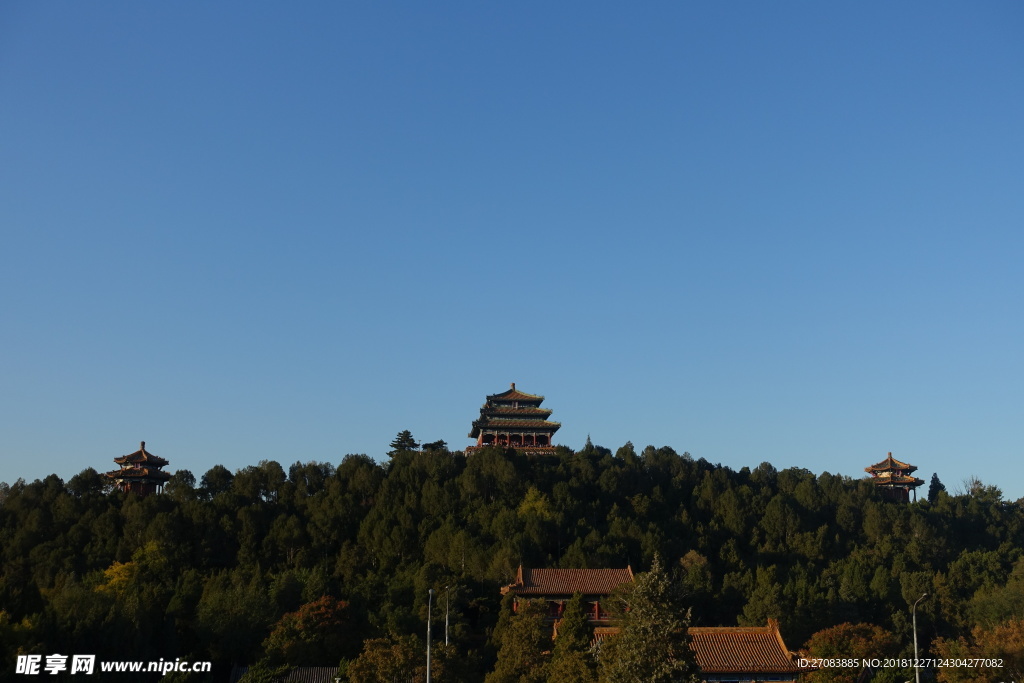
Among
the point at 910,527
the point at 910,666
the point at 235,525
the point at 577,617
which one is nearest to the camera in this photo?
the point at 910,666

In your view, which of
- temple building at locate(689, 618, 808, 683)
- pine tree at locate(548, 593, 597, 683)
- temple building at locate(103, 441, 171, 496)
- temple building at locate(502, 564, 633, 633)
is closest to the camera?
pine tree at locate(548, 593, 597, 683)

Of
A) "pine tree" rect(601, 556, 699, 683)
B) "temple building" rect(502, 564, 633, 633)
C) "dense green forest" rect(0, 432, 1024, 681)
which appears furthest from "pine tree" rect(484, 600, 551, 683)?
"temple building" rect(502, 564, 633, 633)

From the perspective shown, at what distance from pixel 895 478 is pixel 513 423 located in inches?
1263

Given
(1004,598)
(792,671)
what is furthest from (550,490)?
(792,671)

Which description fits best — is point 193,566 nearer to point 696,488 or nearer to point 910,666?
point 696,488

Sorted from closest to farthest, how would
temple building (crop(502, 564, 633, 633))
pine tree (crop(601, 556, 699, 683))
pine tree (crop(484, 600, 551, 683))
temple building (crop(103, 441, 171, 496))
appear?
pine tree (crop(601, 556, 699, 683))
pine tree (crop(484, 600, 551, 683))
temple building (crop(502, 564, 633, 633))
temple building (crop(103, 441, 171, 496))

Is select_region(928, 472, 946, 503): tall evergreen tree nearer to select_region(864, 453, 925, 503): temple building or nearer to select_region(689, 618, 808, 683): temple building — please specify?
select_region(864, 453, 925, 503): temple building

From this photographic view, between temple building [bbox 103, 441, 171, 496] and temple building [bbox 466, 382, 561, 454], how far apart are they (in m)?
24.9

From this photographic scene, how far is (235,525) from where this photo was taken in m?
62.9

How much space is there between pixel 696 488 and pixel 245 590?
35164 mm

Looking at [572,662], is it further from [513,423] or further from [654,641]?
[513,423]

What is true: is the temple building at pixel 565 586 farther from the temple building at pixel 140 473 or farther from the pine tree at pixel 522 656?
the temple building at pixel 140 473

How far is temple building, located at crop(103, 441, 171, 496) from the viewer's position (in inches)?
3182

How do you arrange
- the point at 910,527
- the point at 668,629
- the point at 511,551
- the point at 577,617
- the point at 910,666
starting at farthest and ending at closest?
the point at 910,527, the point at 511,551, the point at 577,617, the point at 910,666, the point at 668,629
